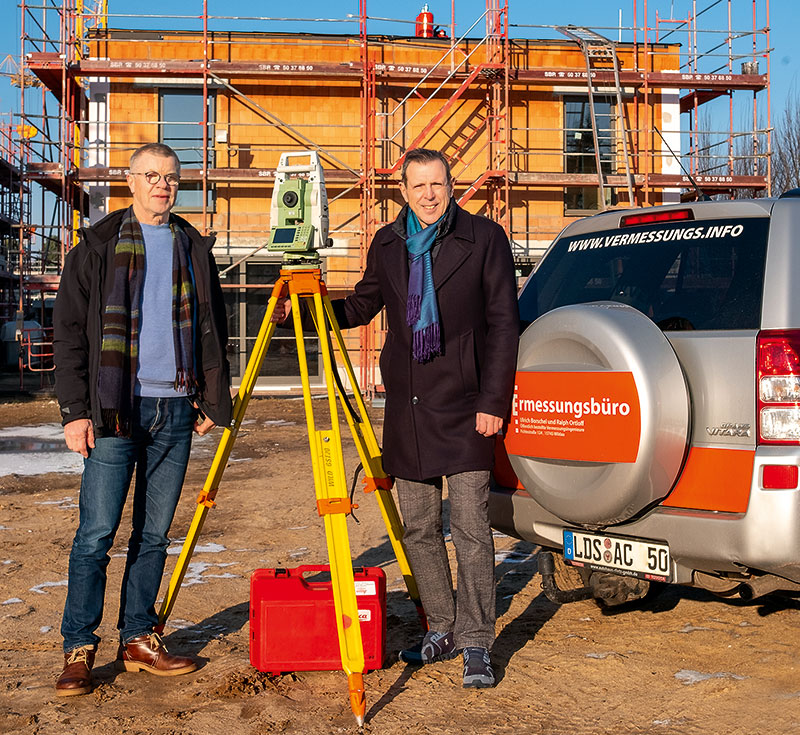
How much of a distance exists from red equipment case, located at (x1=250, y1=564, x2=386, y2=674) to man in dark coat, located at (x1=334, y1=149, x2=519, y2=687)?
30 centimetres

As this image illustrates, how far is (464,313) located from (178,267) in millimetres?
1209

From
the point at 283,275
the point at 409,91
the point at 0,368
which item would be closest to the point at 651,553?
the point at 283,275

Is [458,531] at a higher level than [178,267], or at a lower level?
lower

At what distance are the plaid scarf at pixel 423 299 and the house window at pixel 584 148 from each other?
16.5m

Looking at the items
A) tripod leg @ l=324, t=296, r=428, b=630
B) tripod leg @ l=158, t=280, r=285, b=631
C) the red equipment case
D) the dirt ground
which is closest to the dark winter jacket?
tripod leg @ l=158, t=280, r=285, b=631

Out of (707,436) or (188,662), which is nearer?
(707,436)

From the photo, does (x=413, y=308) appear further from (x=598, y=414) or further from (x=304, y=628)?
(x=304, y=628)

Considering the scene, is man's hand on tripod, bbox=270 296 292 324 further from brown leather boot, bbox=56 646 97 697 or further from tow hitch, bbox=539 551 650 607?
tow hitch, bbox=539 551 650 607

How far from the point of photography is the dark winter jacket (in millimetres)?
4031

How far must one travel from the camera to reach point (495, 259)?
13.9 feet

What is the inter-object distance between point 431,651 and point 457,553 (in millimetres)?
445

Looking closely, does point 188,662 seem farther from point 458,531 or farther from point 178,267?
point 178,267

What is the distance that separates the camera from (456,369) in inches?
166

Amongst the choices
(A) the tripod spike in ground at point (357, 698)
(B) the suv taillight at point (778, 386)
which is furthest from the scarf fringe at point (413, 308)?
(A) the tripod spike in ground at point (357, 698)
